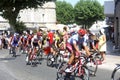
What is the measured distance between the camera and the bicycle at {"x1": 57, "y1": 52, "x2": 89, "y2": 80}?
1231 centimetres

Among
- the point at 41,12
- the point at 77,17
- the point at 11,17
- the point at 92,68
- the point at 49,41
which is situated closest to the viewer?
the point at 92,68

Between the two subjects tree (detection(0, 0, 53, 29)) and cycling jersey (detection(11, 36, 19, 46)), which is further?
tree (detection(0, 0, 53, 29))

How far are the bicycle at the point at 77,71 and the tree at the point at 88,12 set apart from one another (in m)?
90.3

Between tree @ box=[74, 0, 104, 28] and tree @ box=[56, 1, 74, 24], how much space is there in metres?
3.73

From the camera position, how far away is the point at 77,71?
12.4m

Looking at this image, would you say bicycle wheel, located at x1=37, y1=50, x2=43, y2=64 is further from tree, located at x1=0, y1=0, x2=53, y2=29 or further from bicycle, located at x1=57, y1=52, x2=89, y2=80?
tree, located at x1=0, y1=0, x2=53, y2=29

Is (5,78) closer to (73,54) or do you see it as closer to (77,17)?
(73,54)

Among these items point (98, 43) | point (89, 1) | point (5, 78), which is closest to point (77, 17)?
point (89, 1)

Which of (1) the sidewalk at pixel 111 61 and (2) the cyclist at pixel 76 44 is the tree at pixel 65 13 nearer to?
(1) the sidewalk at pixel 111 61

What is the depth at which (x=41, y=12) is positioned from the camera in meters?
89.2

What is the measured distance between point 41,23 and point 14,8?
3271 centimetres

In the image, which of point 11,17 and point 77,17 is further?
point 77,17

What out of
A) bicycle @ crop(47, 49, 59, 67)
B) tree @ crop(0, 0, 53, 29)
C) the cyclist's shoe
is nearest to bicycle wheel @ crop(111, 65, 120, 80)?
the cyclist's shoe

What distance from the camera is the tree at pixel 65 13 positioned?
4323 inches
